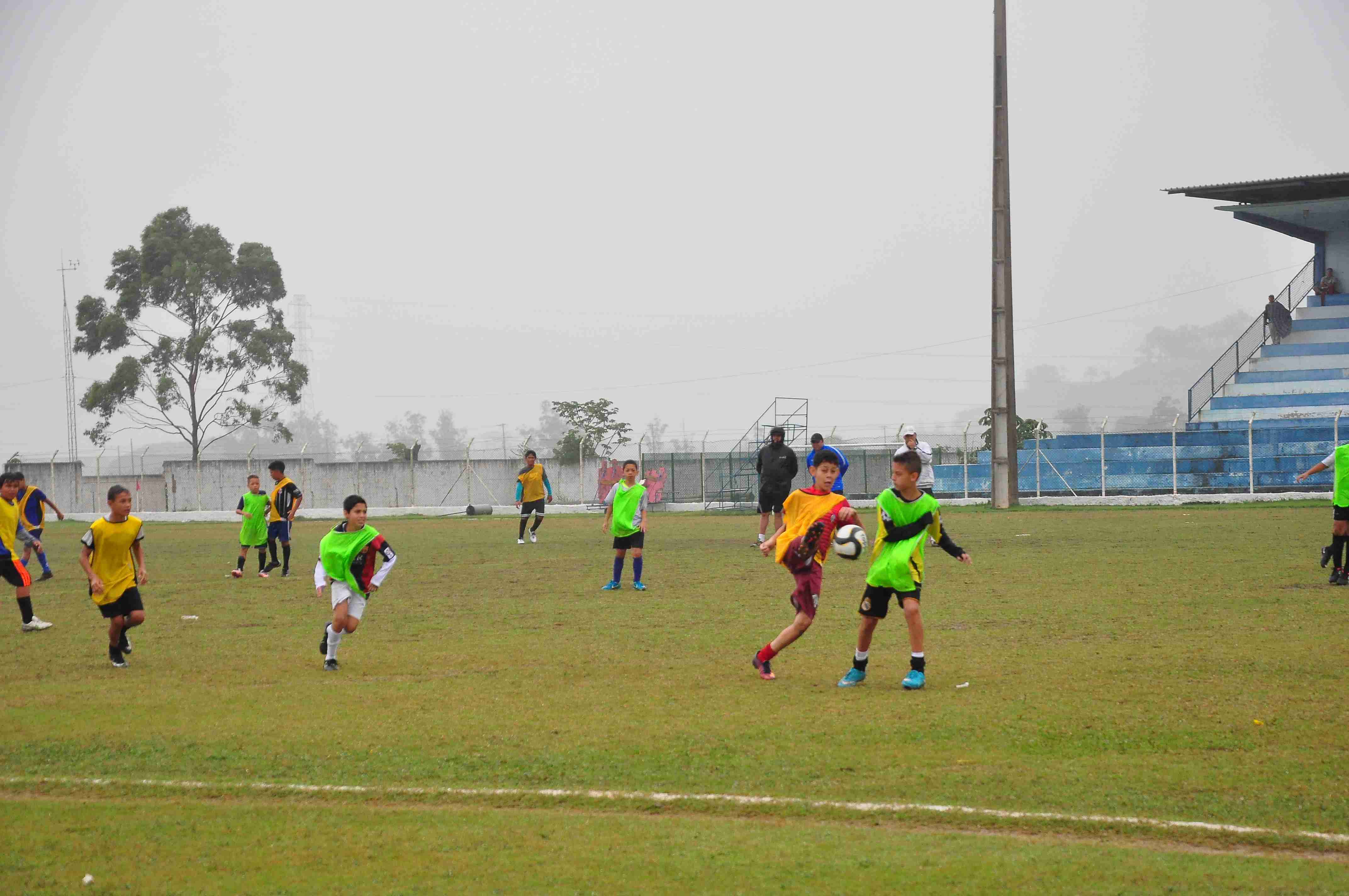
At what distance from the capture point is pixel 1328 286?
45438mm

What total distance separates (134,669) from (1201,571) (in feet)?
41.1

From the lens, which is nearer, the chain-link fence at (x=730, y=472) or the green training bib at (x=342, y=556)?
the green training bib at (x=342, y=556)

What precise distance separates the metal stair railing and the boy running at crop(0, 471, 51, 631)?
124ft

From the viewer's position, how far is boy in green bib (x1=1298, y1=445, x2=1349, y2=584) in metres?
13.5

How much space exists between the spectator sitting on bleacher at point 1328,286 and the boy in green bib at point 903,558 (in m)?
43.6

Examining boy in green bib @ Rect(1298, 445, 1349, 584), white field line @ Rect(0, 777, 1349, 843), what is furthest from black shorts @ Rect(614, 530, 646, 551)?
white field line @ Rect(0, 777, 1349, 843)

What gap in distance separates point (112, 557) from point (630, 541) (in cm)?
667

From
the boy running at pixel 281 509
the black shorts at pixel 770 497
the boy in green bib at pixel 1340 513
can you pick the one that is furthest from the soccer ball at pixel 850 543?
the boy running at pixel 281 509

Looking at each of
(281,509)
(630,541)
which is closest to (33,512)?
(281,509)

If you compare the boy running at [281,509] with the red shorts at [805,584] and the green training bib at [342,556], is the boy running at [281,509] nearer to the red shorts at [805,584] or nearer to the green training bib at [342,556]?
the green training bib at [342,556]

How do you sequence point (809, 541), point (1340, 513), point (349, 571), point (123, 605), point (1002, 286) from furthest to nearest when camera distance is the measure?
point (1002, 286), point (1340, 513), point (123, 605), point (349, 571), point (809, 541)

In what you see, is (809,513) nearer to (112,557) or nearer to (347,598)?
(347,598)

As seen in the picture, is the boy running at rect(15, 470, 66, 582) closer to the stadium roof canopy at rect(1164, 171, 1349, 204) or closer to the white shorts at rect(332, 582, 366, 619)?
the white shorts at rect(332, 582, 366, 619)

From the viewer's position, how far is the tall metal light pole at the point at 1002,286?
32.4m
